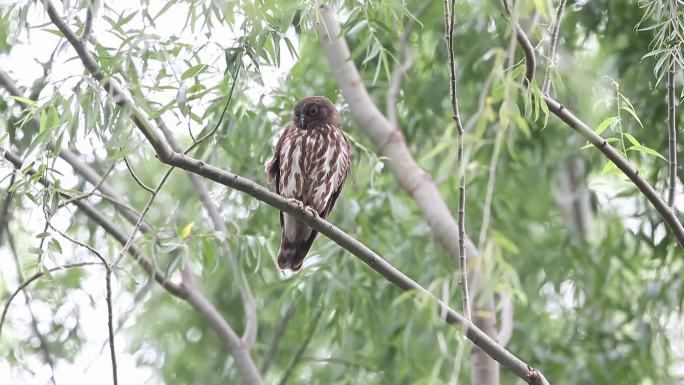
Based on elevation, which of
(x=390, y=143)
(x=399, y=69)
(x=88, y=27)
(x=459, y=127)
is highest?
(x=399, y=69)

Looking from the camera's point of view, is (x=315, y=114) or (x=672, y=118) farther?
(x=315, y=114)

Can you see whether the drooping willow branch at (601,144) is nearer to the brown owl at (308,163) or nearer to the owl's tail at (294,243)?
the brown owl at (308,163)

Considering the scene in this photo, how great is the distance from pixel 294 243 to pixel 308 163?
0.47 meters

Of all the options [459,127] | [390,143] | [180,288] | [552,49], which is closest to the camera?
[459,127]

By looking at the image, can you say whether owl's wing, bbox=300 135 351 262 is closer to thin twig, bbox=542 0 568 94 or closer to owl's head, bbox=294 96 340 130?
owl's head, bbox=294 96 340 130

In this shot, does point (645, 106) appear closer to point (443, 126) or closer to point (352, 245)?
point (443, 126)

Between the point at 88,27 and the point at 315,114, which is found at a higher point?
the point at 315,114

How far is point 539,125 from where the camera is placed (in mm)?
6406

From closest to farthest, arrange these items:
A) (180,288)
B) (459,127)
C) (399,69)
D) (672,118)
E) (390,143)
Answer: (459,127)
(672,118)
(180,288)
(390,143)
(399,69)

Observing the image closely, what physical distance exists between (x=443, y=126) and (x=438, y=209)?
1.61m

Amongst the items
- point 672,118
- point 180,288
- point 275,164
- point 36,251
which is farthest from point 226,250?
point 672,118

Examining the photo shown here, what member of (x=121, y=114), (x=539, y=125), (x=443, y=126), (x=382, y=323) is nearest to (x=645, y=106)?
(x=539, y=125)

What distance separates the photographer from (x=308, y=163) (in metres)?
5.21

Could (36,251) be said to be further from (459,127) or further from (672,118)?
(672,118)
